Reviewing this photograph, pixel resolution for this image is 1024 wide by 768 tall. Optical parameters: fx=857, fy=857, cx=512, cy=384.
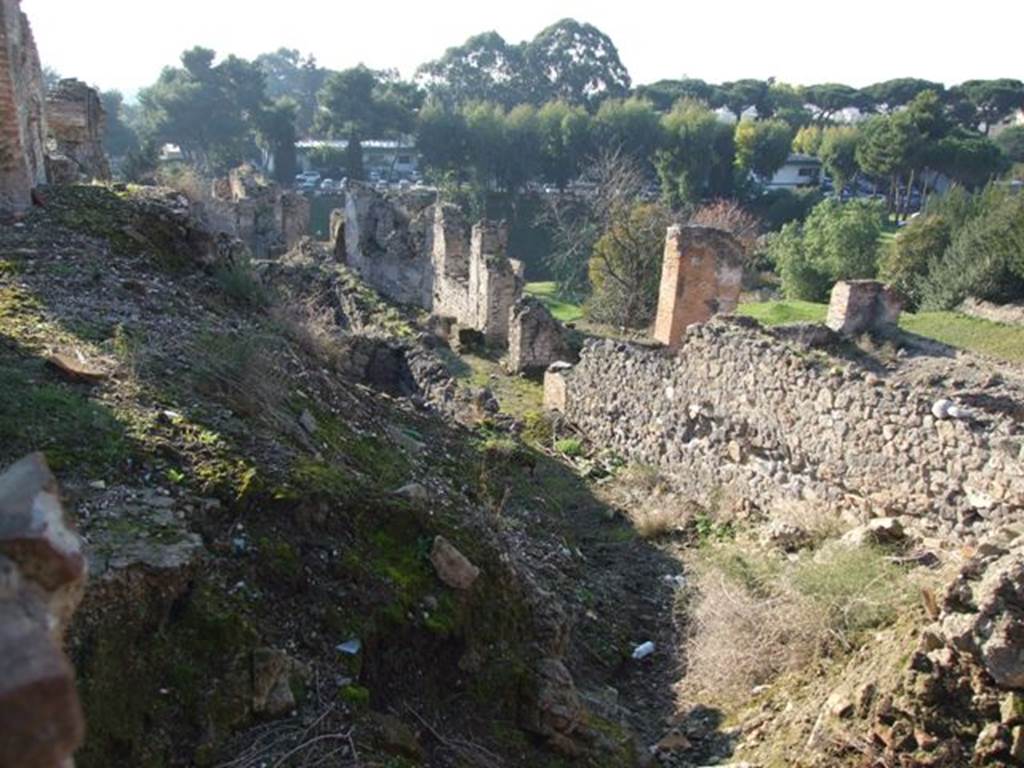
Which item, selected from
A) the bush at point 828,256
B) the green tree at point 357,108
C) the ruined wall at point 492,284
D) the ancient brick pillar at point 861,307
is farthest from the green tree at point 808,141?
Result: the ruined wall at point 492,284

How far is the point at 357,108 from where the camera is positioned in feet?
158

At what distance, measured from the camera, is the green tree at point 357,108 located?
47.9m

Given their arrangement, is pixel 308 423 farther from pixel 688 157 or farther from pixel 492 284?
pixel 688 157

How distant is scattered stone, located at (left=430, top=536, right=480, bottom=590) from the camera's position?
4.31 metres

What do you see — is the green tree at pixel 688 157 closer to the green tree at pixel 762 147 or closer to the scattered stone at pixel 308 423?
the green tree at pixel 762 147

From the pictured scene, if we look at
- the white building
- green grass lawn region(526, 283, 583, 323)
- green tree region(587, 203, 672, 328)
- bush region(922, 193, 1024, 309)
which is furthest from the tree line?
green tree region(587, 203, 672, 328)

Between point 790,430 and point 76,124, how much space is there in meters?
14.3

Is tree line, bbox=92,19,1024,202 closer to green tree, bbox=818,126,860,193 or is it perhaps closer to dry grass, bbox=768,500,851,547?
green tree, bbox=818,126,860,193

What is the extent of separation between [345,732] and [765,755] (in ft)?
7.91

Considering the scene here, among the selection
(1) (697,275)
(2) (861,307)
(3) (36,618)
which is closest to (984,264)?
(2) (861,307)

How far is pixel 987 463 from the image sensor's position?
6.40 m

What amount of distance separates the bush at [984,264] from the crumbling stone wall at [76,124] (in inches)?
841

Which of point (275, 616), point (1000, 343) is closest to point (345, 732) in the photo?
point (275, 616)

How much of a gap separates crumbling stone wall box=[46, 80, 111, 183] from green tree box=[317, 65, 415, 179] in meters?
31.9
